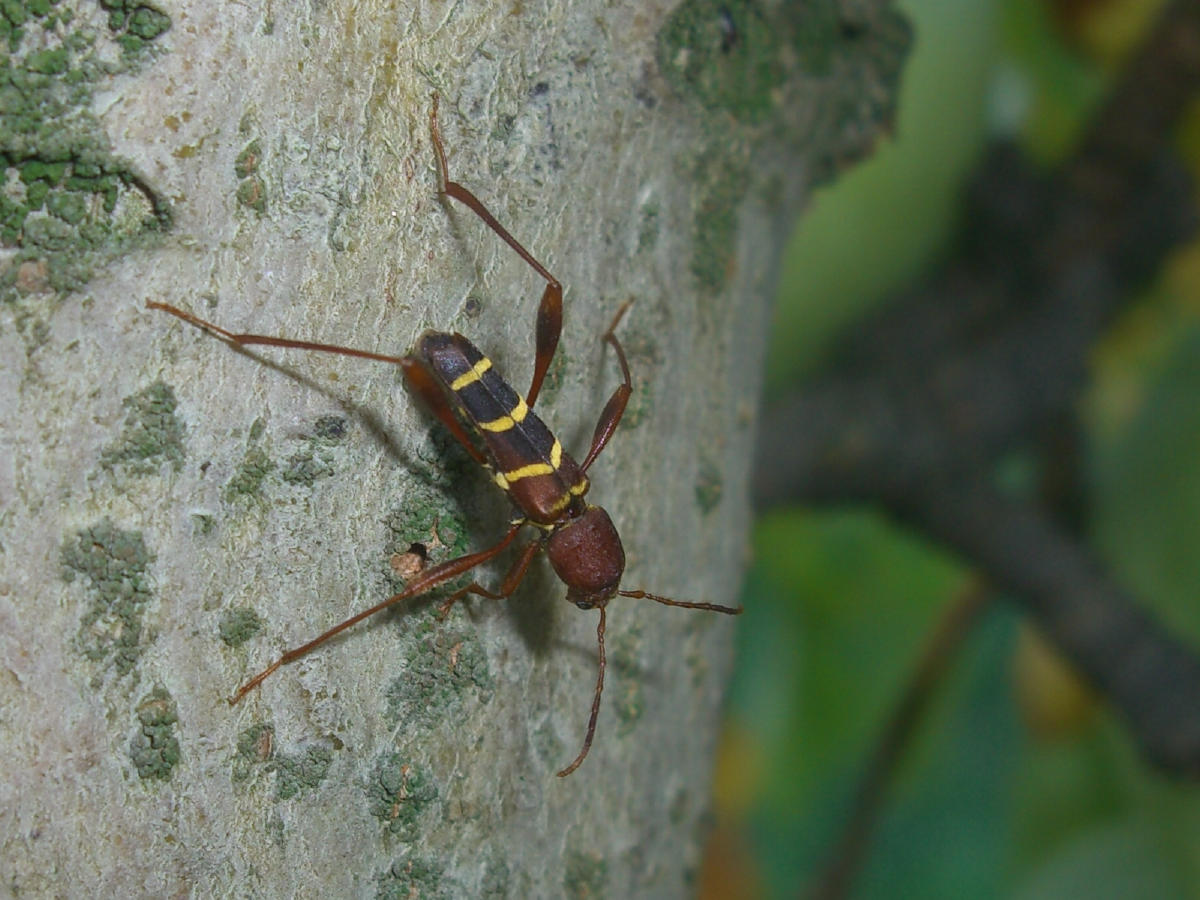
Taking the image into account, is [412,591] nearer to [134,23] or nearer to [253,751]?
[253,751]

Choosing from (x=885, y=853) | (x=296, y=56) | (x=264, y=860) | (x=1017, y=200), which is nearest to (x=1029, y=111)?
(x=1017, y=200)

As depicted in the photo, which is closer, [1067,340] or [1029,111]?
[1067,340]

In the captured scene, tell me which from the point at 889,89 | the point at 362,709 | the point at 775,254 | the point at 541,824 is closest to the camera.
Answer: the point at 362,709

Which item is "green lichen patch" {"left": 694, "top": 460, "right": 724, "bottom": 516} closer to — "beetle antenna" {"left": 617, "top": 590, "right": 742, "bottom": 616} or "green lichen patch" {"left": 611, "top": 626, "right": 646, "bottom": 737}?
"beetle antenna" {"left": 617, "top": 590, "right": 742, "bottom": 616}

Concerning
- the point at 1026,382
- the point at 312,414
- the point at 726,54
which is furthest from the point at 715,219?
the point at 1026,382

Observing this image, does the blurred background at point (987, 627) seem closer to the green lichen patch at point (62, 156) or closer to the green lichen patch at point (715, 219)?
the green lichen patch at point (715, 219)

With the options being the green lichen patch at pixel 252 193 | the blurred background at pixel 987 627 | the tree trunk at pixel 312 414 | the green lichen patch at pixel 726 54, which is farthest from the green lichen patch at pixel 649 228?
the blurred background at pixel 987 627

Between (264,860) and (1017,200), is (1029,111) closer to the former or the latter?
(1017,200)
